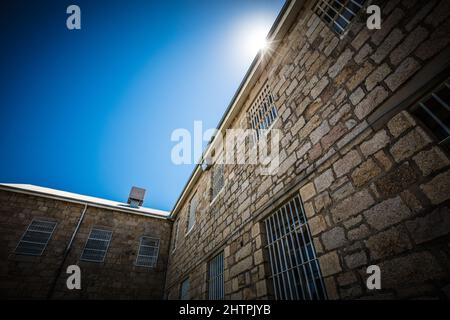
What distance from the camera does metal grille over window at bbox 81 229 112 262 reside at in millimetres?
9156

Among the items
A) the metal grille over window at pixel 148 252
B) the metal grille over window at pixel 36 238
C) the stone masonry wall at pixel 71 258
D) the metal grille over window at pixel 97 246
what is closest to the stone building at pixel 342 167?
the stone masonry wall at pixel 71 258

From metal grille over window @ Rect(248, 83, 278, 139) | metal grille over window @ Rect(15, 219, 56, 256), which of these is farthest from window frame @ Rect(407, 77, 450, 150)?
metal grille over window @ Rect(15, 219, 56, 256)

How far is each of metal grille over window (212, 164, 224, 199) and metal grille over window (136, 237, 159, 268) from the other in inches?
233

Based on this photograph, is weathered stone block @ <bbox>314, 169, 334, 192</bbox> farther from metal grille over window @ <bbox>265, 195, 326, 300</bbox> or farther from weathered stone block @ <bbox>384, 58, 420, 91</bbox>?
weathered stone block @ <bbox>384, 58, 420, 91</bbox>

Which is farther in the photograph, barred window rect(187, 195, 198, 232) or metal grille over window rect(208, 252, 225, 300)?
barred window rect(187, 195, 198, 232)

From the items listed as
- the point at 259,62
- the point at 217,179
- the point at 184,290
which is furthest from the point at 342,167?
the point at 184,290

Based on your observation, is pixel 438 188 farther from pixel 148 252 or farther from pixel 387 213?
pixel 148 252

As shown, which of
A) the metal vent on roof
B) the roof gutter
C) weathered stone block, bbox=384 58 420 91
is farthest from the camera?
the metal vent on roof

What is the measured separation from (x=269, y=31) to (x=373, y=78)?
3.20m

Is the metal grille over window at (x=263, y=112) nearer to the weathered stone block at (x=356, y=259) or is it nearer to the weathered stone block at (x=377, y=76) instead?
the weathered stone block at (x=377, y=76)

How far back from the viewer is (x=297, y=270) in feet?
9.67
